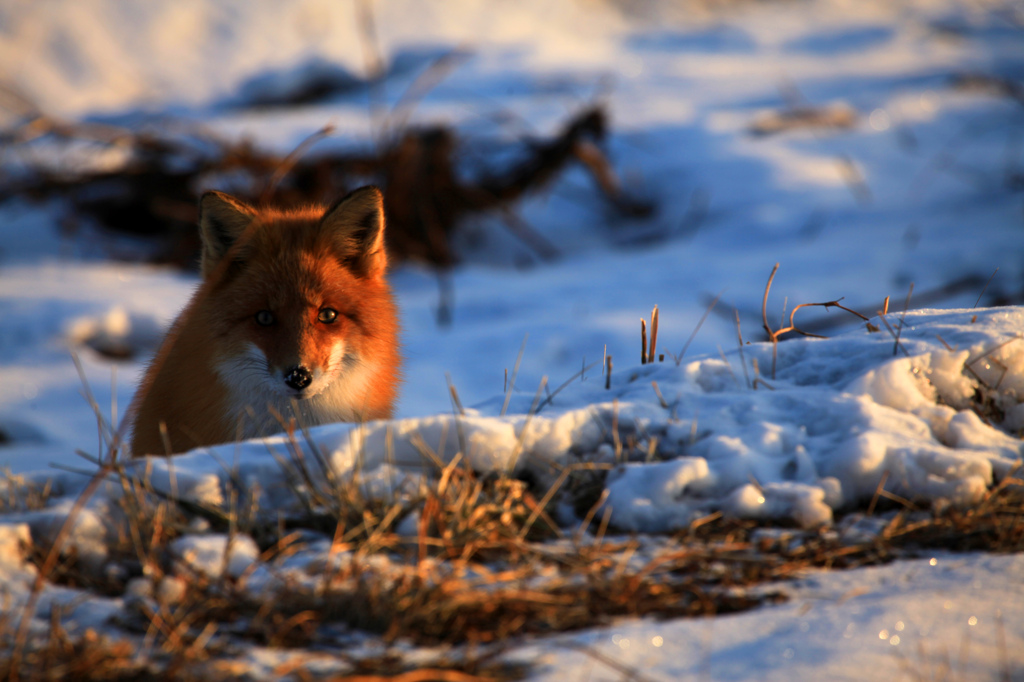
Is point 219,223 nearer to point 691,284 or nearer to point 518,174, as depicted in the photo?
point 691,284

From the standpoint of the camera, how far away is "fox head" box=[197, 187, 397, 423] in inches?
123

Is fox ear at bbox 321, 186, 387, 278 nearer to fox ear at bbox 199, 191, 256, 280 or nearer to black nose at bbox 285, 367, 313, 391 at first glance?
fox ear at bbox 199, 191, 256, 280

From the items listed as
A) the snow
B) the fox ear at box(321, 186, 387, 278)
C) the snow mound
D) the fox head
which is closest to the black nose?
the fox head

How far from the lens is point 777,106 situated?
1187 cm

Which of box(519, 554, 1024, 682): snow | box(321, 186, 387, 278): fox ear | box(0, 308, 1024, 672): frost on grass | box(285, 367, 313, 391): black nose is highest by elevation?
box(321, 186, 387, 278): fox ear

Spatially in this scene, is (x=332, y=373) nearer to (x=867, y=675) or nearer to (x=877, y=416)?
(x=877, y=416)

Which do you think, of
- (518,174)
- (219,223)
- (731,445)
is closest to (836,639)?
(731,445)

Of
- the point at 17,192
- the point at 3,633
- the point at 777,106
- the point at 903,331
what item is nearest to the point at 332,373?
the point at 3,633

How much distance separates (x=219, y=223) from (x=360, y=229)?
654 mm

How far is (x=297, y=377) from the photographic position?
3012mm

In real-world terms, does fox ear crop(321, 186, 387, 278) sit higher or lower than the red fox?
higher

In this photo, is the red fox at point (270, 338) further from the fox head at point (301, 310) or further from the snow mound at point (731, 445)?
the snow mound at point (731, 445)

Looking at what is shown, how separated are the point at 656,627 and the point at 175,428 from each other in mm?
2389

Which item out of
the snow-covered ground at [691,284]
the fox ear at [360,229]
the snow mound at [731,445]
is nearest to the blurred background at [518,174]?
the snow-covered ground at [691,284]
